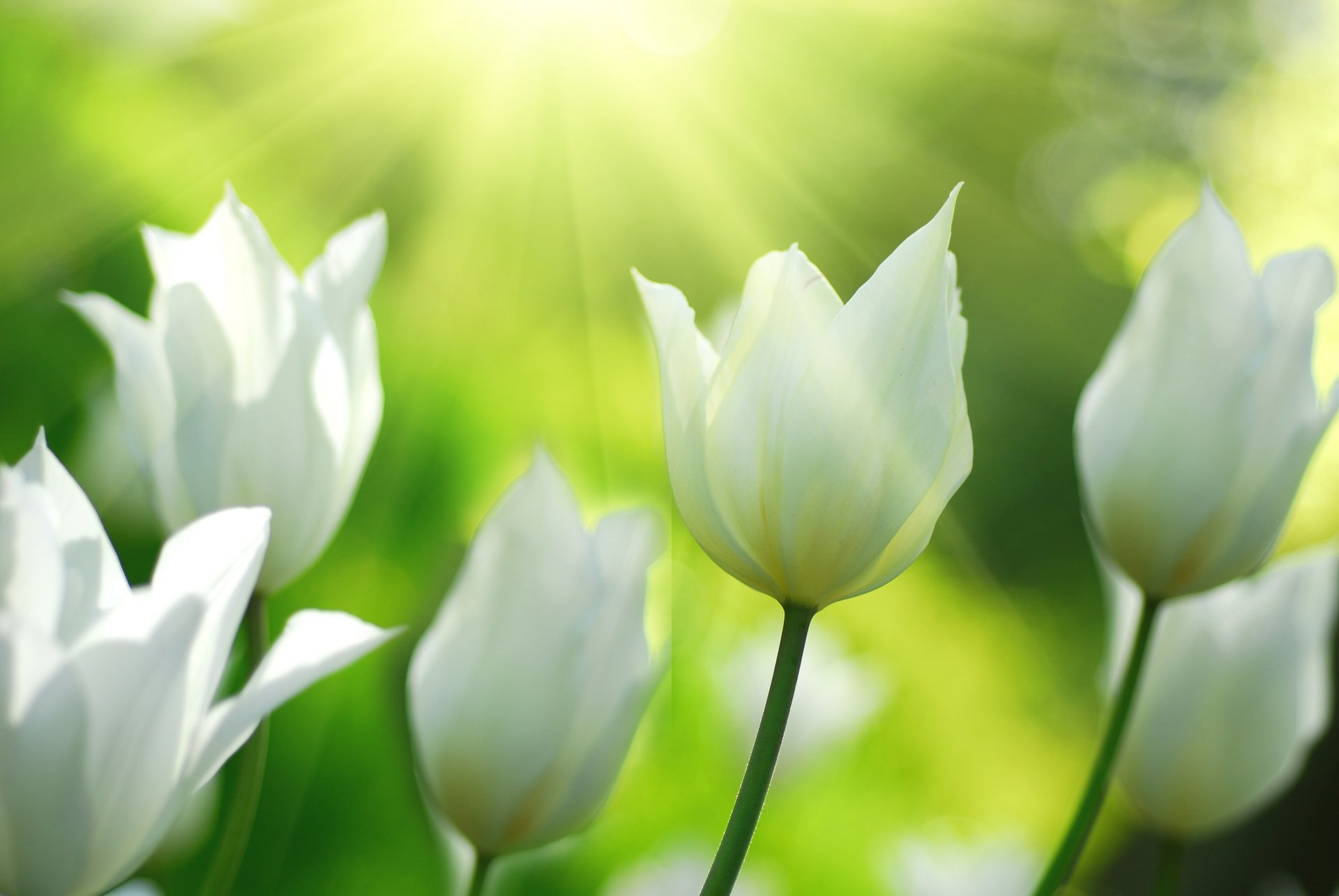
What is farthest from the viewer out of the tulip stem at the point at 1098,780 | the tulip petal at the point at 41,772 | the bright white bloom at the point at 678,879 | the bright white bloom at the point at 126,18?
the bright white bloom at the point at 126,18

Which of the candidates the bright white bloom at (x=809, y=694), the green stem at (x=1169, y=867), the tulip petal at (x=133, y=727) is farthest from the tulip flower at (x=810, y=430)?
the bright white bloom at (x=809, y=694)

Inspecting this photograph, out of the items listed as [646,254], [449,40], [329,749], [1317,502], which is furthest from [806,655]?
[646,254]

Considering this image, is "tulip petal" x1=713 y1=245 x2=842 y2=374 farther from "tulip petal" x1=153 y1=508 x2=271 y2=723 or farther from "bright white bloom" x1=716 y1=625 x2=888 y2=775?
"bright white bloom" x1=716 y1=625 x2=888 y2=775

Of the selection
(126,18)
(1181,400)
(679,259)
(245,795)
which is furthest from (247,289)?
(679,259)

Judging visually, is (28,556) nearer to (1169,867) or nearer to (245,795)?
(245,795)

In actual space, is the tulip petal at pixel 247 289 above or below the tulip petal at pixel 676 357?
below

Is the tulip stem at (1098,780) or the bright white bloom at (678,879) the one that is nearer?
the tulip stem at (1098,780)

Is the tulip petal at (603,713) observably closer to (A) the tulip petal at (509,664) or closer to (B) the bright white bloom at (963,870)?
(A) the tulip petal at (509,664)
